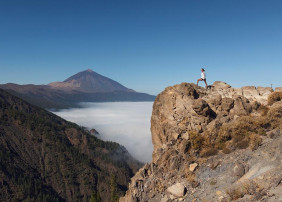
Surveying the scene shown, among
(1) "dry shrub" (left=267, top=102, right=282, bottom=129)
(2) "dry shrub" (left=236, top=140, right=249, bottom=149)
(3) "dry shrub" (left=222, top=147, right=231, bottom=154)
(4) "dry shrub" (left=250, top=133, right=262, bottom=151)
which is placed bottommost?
(3) "dry shrub" (left=222, top=147, right=231, bottom=154)

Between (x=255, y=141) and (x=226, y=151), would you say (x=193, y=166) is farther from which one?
(x=255, y=141)

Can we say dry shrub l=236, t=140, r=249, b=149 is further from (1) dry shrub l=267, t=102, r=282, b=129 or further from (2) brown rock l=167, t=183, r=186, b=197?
(2) brown rock l=167, t=183, r=186, b=197

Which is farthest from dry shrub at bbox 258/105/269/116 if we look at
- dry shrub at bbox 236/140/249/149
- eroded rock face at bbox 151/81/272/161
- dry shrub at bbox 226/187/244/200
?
dry shrub at bbox 226/187/244/200

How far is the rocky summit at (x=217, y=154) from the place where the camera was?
14.0 meters

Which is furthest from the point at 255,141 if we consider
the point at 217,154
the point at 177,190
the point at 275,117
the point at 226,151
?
the point at 177,190

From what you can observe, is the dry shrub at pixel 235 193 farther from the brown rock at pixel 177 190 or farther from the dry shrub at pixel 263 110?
the dry shrub at pixel 263 110

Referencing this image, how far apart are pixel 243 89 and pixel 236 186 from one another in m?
16.8

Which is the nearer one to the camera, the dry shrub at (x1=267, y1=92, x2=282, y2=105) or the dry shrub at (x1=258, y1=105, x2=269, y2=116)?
the dry shrub at (x1=258, y1=105, x2=269, y2=116)

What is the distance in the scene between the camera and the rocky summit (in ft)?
46.0

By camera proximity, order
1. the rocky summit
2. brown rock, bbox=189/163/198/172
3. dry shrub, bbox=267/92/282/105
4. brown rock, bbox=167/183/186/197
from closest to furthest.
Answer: the rocky summit < brown rock, bbox=167/183/186/197 < brown rock, bbox=189/163/198/172 < dry shrub, bbox=267/92/282/105

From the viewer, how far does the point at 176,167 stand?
18.1 m

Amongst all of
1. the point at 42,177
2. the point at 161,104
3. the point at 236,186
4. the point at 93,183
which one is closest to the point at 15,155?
the point at 42,177

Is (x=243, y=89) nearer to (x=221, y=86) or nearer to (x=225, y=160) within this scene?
(x=221, y=86)

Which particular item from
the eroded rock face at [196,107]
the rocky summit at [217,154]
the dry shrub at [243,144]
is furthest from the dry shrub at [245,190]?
the eroded rock face at [196,107]
